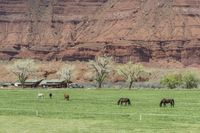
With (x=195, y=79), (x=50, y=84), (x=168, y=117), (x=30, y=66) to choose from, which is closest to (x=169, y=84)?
(x=195, y=79)

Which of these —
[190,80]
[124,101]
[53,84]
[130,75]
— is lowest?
[124,101]

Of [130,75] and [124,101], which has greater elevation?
[130,75]

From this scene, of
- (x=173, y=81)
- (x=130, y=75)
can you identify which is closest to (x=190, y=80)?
(x=173, y=81)

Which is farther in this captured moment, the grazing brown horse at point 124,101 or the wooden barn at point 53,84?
the wooden barn at point 53,84

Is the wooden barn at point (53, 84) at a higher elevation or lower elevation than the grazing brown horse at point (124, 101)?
higher

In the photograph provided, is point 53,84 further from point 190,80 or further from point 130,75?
point 190,80

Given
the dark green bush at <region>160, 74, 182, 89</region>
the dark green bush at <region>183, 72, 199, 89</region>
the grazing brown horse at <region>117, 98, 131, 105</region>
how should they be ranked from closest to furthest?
the grazing brown horse at <region>117, 98, 131, 105</region>, the dark green bush at <region>183, 72, 199, 89</region>, the dark green bush at <region>160, 74, 182, 89</region>

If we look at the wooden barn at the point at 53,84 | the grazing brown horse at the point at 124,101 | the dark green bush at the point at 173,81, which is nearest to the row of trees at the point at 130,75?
the dark green bush at the point at 173,81

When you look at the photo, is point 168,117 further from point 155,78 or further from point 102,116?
point 155,78

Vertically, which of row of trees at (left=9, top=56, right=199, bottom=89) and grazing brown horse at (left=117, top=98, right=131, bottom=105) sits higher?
row of trees at (left=9, top=56, right=199, bottom=89)

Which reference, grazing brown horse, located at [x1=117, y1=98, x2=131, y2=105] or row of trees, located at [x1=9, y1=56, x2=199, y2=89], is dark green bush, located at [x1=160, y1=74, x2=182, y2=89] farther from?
grazing brown horse, located at [x1=117, y1=98, x2=131, y2=105]

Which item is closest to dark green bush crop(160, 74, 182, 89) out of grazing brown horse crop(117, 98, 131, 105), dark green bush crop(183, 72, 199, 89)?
dark green bush crop(183, 72, 199, 89)

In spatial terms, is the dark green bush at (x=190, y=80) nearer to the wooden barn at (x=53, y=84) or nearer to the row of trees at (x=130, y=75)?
the row of trees at (x=130, y=75)

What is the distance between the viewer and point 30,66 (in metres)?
166
